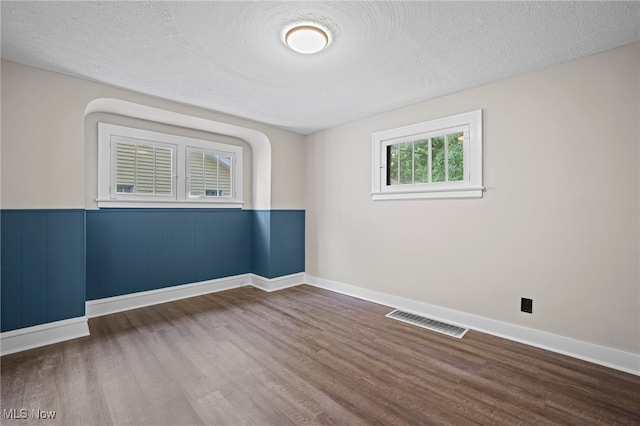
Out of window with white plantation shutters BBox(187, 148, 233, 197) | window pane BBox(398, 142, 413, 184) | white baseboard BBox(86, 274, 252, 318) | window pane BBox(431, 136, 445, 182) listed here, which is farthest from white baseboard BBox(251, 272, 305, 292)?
window pane BBox(431, 136, 445, 182)

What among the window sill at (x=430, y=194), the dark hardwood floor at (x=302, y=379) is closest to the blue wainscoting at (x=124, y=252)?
the dark hardwood floor at (x=302, y=379)

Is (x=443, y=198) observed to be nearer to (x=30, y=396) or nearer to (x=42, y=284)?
(x=30, y=396)

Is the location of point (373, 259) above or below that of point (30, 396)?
above

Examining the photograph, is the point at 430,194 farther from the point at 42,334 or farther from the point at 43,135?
the point at 42,334

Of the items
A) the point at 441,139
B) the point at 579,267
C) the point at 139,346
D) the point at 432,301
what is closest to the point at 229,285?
the point at 139,346

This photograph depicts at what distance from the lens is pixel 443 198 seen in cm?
315

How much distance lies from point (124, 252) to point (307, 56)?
303cm

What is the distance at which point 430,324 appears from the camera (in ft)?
9.95

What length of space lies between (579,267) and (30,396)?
4.06 meters

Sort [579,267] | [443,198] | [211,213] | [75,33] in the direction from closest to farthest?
[75,33] < [579,267] < [443,198] < [211,213]

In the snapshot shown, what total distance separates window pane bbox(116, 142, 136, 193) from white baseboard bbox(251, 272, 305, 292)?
2092 millimetres

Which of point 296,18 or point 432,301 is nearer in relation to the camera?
point 296,18

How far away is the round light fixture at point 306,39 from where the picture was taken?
1962mm

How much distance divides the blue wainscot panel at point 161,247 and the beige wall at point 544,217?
7.57ft
